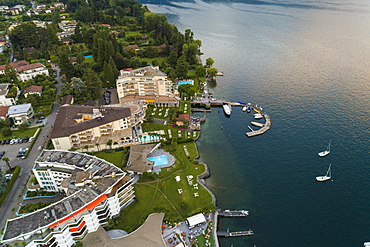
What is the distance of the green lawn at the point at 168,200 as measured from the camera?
53.4m

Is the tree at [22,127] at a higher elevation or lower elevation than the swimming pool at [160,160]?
higher

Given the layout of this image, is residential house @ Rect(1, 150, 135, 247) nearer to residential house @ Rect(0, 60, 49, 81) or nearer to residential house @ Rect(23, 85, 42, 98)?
residential house @ Rect(23, 85, 42, 98)

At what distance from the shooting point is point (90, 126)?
74.8m

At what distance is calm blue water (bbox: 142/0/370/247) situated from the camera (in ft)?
179

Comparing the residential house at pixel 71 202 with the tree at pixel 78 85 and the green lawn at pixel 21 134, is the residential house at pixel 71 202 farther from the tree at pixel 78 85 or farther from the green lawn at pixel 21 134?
the tree at pixel 78 85

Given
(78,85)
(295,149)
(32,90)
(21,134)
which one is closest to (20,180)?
(21,134)

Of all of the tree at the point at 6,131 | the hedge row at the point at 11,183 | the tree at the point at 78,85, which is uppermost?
the tree at the point at 78,85

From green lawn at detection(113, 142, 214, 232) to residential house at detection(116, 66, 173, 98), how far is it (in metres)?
42.0

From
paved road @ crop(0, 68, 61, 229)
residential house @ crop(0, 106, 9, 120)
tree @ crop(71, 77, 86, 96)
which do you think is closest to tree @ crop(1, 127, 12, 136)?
residential house @ crop(0, 106, 9, 120)

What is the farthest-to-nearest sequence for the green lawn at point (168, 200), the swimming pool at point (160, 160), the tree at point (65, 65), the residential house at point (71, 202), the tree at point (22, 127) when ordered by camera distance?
the tree at point (65, 65) < the tree at point (22, 127) < the swimming pool at point (160, 160) < the green lawn at point (168, 200) < the residential house at point (71, 202)

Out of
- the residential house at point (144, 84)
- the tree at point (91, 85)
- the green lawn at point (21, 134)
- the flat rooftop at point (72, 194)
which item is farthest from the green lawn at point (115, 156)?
the tree at point (91, 85)

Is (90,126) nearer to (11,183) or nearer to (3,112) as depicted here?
(11,183)

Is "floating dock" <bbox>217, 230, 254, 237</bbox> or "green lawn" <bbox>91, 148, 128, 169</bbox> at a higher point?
"green lawn" <bbox>91, 148, 128, 169</bbox>

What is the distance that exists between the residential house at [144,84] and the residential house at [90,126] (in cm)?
1918
